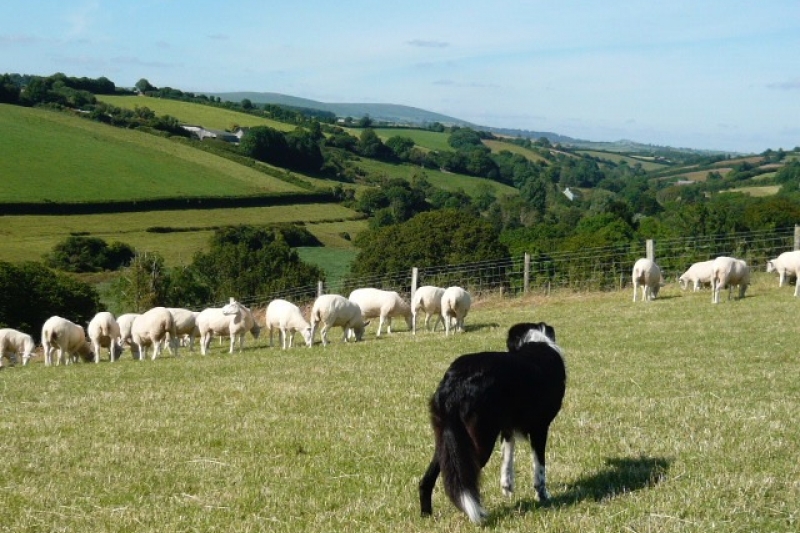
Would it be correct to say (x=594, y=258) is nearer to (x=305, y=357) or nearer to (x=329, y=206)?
(x=305, y=357)

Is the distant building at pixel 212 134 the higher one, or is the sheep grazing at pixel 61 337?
the distant building at pixel 212 134

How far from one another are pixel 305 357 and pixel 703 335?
821 cm

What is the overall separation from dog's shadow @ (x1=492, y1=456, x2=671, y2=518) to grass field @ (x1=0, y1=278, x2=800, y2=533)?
0.08ft

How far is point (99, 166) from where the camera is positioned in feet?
318

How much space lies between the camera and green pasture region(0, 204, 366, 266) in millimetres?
75375

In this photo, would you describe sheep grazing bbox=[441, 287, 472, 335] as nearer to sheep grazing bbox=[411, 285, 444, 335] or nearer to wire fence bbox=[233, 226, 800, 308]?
sheep grazing bbox=[411, 285, 444, 335]

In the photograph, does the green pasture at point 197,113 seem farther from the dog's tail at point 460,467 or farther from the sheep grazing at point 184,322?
the dog's tail at point 460,467

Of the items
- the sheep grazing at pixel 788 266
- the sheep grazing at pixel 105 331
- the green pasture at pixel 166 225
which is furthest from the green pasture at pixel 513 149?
the sheep grazing at pixel 105 331

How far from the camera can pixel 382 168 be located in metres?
130

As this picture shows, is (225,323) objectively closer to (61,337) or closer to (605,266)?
(61,337)

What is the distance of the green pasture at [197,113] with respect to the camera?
132 meters

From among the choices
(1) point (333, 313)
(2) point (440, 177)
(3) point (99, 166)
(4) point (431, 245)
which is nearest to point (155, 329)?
(1) point (333, 313)

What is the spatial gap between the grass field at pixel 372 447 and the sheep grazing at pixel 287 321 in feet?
16.2

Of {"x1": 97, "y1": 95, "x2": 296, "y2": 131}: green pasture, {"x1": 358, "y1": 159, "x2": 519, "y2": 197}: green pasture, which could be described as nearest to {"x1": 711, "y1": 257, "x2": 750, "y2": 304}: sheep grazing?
{"x1": 358, "y1": 159, "x2": 519, "y2": 197}: green pasture
